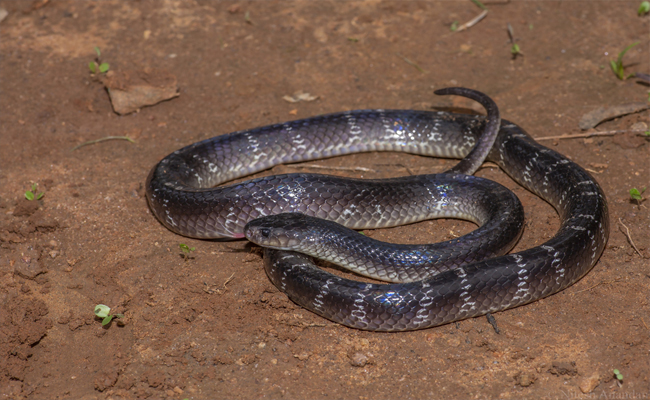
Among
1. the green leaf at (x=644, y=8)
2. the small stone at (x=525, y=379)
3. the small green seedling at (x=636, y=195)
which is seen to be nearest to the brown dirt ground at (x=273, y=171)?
the small stone at (x=525, y=379)

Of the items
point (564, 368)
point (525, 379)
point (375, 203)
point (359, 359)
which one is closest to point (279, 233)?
point (375, 203)

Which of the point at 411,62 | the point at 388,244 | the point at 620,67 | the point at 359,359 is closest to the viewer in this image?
the point at 359,359

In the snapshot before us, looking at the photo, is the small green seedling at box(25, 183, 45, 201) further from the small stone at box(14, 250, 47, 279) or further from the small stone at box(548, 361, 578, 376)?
the small stone at box(548, 361, 578, 376)

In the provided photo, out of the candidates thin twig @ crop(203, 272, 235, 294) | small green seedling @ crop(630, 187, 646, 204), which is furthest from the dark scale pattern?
small green seedling @ crop(630, 187, 646, 204)

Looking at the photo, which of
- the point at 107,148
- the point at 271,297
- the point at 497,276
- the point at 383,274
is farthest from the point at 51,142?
the point at 497,276

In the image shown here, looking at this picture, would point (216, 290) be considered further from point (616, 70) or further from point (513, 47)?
point (616, 70)

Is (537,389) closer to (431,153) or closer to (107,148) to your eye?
(431,153)
